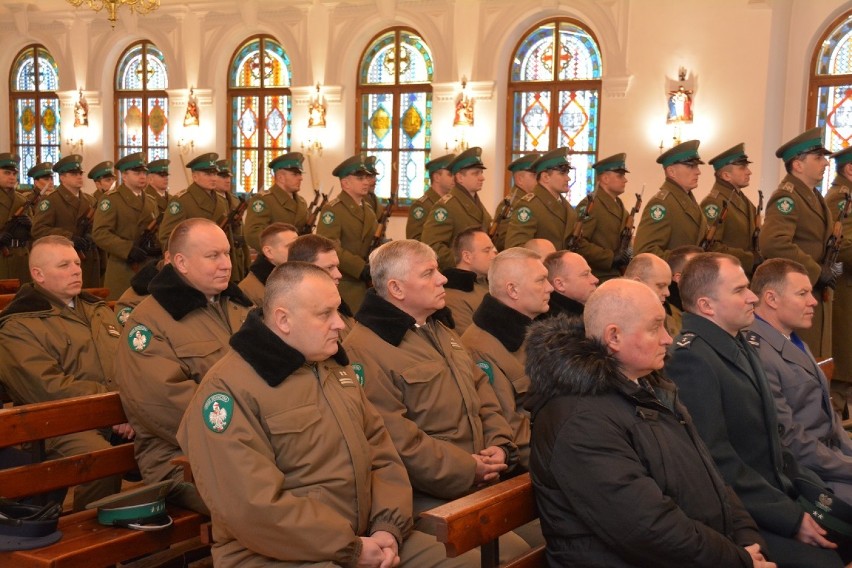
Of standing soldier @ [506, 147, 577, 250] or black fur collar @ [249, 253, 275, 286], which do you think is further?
standing soldier @ [506, 147, 577, 250]

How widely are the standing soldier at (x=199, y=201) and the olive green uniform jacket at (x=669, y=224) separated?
3439 mm

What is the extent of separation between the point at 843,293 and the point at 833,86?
4.49 meters

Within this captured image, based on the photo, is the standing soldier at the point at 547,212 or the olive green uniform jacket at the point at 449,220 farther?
the olive green uniform jacket at the point at 449,220

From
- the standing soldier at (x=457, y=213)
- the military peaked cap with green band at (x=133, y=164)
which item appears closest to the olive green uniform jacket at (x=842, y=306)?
Answer: the standing soldier at (x=457, y=213)

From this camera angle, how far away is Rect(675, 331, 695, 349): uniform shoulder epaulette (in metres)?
3.02

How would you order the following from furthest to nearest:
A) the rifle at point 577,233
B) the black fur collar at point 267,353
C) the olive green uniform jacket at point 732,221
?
the rifle at point 577,233, the olive green uniform jacket at point 732,221, the black fur collar at point 267,353

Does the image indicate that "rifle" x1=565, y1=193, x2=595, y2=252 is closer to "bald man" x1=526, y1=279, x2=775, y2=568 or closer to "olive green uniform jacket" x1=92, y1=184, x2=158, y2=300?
"olive green uniform jacket" x1=92, y1=184, x2=158, y2=300

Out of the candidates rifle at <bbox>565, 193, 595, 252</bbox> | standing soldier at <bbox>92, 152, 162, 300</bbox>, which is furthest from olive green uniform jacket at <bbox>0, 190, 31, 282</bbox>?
rifle at <bbox>565, 193, 595, 252</bbox>

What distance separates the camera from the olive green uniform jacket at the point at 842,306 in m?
6.28

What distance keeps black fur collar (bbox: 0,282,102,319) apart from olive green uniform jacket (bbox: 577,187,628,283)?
387 centimetres

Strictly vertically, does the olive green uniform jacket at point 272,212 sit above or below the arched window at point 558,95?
below

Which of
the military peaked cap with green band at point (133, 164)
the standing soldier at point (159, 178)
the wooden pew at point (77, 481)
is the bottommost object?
the wooden pew at point (77, 481)

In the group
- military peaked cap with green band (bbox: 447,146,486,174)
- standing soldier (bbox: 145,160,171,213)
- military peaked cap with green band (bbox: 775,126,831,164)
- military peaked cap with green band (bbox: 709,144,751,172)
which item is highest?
military peaked cap with green band (bbox: 775,126,831,164)

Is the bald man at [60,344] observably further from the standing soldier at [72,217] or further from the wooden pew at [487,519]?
the standing soldier at [72,217]
